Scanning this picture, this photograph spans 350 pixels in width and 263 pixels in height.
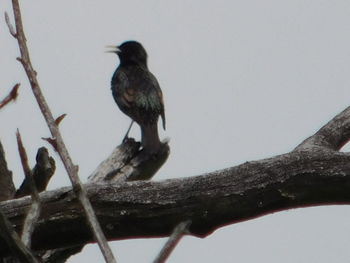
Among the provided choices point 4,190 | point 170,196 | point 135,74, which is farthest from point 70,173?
point 135,74

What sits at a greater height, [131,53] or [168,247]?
[131,53]

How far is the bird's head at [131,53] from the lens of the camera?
13.1m

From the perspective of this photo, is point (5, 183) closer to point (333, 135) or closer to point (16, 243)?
point (333, 135)

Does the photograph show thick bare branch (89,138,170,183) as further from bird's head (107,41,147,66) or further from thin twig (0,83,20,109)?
bird's head (107,41,147,66)

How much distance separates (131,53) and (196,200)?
9.30m

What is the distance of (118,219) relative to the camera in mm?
4027

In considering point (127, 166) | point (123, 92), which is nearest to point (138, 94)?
point (123, 92)

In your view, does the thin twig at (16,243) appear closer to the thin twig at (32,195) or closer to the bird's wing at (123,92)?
the thin twig at (32,195)

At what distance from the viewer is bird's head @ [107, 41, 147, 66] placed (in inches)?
514

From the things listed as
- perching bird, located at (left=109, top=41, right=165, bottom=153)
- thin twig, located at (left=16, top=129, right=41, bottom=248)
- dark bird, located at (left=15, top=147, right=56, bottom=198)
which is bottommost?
thin twig, located at (left=16, top=129, right=41, bottom=248)

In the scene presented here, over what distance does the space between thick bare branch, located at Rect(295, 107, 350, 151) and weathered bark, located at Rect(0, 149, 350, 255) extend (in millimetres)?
302

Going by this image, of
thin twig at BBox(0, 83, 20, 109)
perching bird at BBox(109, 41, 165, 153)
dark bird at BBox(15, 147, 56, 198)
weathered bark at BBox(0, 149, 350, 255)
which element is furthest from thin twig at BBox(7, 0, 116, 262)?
perching bird at BBox(109, 41, 165, 153)

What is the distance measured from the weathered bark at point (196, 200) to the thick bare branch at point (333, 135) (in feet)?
0.99

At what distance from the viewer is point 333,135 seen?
15.4 feet
